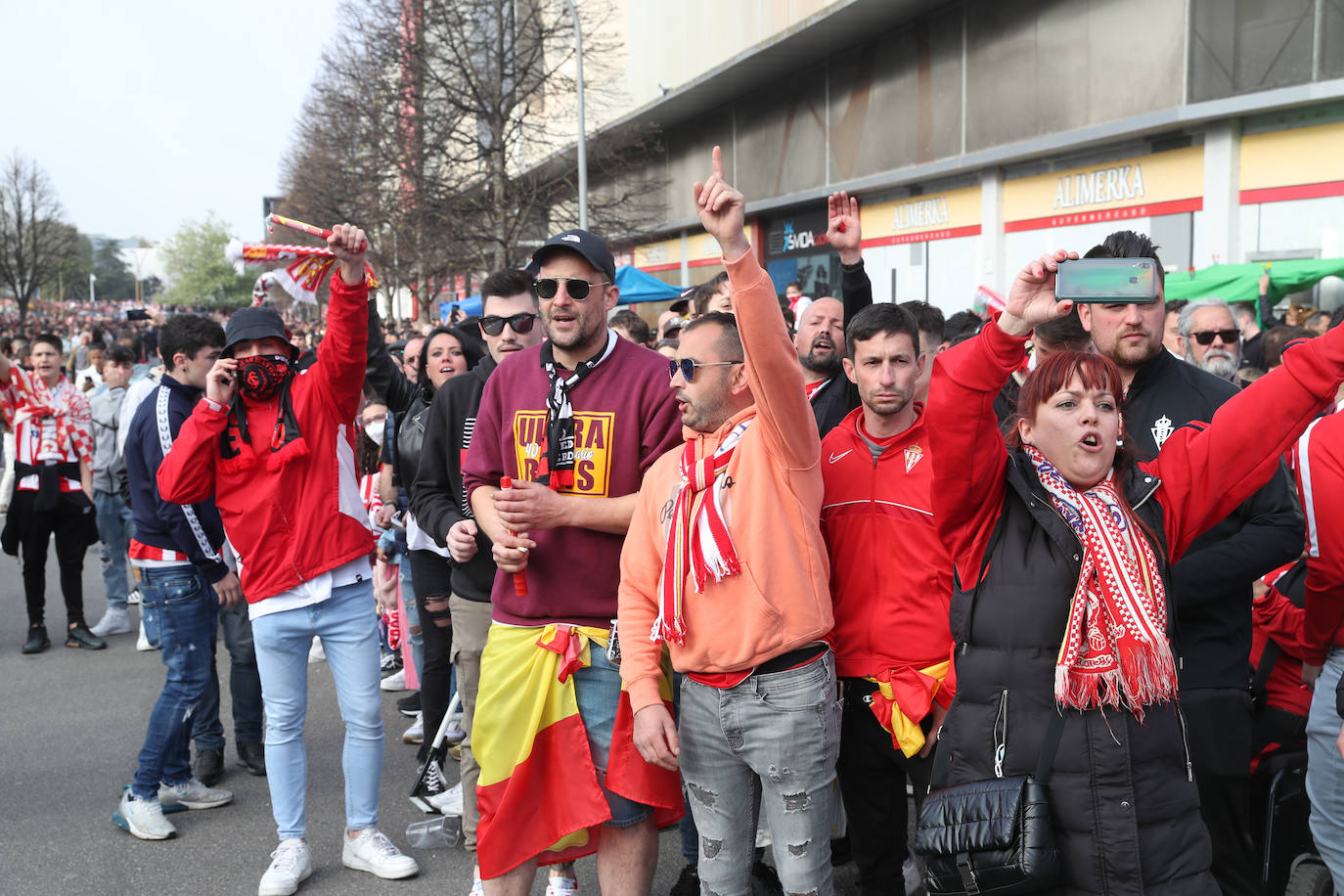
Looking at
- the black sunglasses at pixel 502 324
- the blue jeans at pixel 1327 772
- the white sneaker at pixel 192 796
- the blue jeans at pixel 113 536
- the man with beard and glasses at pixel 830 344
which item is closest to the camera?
the blue jeans at pixel 1327 772

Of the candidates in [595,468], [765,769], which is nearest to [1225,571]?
[765,769]

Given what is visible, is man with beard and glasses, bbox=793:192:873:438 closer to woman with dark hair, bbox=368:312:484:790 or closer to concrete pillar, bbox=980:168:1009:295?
woman with dark hair, bbox=368:312:484:790

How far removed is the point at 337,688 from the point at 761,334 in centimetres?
275

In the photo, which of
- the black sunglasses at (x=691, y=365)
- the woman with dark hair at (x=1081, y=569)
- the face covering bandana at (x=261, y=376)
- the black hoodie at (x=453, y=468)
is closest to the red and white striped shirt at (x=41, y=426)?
the face covering bandana at (x=261, y=376)

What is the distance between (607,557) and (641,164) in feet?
94.0

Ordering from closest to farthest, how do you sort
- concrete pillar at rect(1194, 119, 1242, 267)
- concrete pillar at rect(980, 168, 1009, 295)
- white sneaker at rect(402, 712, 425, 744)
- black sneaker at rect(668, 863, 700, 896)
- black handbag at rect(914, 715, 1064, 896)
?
black handbag at rect(914, 715, 1064, 896)
black sneaker at rect(668, 863, 700, 896)
white sneaker at rect(402, 712, 425, 744)
concrete pillar at rect(1194, 119, 1242, 267)
concrete pillar at rect(980, 168, 1009, 295)

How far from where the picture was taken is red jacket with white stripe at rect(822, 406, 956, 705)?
3.67 m

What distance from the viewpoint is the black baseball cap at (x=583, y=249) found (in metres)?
3.71

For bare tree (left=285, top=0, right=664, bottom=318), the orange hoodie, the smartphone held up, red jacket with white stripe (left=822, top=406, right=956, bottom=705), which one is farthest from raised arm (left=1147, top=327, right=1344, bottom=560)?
bare tree (left=285, top=0, right=664, bottom=318)

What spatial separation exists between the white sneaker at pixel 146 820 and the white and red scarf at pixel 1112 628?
Result: 4.33 metres

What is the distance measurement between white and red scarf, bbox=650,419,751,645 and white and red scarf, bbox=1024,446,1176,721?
3.03 feet

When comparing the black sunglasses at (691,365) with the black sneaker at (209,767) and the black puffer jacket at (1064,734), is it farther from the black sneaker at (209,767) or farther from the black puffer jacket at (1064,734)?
the black sneaker at (209,767)

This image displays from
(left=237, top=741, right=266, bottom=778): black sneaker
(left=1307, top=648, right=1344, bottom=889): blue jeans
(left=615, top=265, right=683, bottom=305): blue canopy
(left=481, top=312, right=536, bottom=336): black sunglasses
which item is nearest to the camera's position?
(left=1307, top=648, right=1344, bottom=889): blue jeans

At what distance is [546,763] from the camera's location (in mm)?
3625
